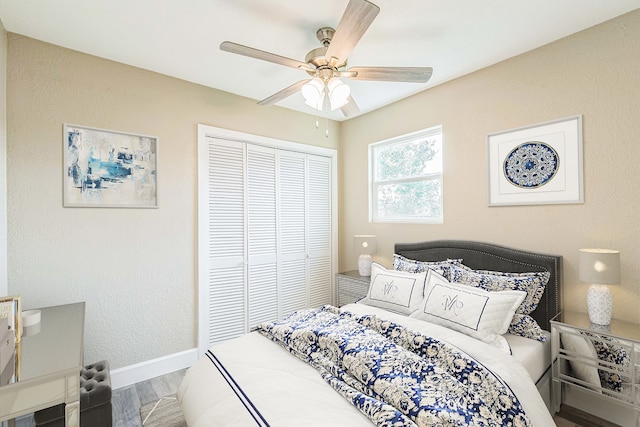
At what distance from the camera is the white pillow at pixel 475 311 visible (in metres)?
1.89

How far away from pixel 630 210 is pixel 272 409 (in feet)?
8.08

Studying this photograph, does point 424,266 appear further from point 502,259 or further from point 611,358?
point 611,358

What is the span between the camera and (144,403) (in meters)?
2.22

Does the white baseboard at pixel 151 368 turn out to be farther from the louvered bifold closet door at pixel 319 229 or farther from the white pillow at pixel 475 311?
the white pillow at pixel 475 311

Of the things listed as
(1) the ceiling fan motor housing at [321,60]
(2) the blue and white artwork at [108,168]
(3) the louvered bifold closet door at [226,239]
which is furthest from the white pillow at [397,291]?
(2) the blue and white artwork at [108,168]

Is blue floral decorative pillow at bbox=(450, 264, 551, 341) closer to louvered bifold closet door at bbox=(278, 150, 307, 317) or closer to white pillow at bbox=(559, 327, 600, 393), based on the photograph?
white pillow at bbox=(559, 327, 600, 393)

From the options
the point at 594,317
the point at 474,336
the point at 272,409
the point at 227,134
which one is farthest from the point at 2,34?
the point at 594,317

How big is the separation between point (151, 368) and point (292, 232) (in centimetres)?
187

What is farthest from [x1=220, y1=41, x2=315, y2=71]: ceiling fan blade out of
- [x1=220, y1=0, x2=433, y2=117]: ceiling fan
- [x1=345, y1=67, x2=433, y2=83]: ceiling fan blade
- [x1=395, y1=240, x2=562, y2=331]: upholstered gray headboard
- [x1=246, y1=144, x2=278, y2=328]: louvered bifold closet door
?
[x1=395, y1=240, x2=562, y2=331]: upholstered gray headboard

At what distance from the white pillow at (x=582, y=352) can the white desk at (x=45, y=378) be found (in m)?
2.68

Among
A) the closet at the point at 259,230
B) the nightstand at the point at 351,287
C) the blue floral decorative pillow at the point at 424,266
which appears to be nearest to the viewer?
the blue floral decorative pillow at the point at 424,266

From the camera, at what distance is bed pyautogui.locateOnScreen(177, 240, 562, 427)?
3.87 feet

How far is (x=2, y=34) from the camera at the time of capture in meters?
1.96

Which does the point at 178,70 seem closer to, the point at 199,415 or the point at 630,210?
the point at 199,415
